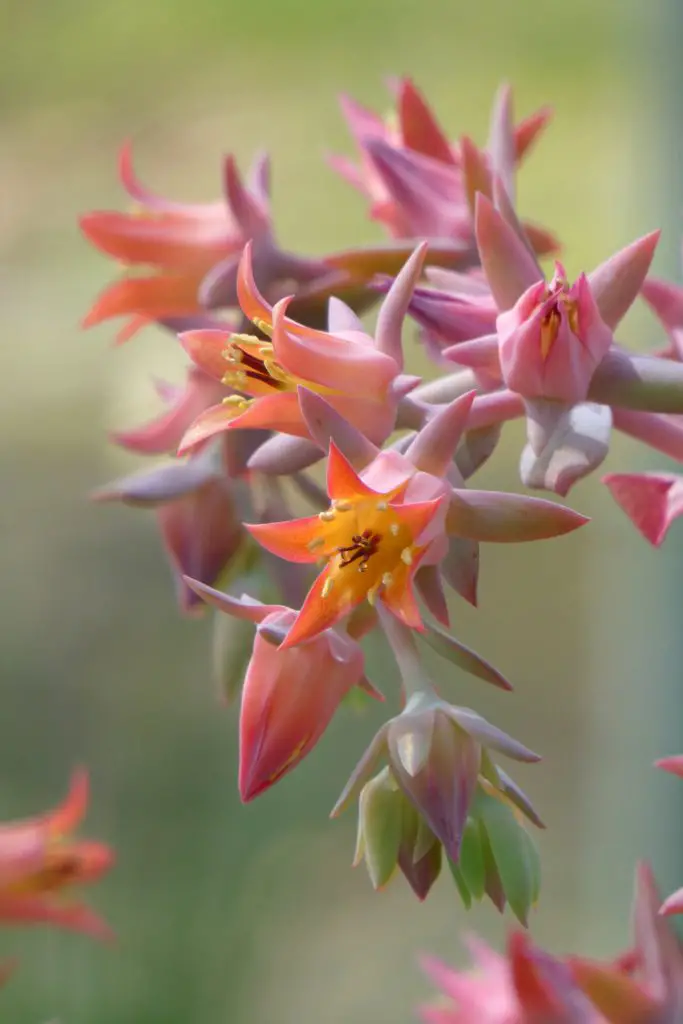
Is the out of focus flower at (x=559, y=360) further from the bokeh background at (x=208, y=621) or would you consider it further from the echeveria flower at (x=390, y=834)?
the bokeh background at (x=208, y=621)

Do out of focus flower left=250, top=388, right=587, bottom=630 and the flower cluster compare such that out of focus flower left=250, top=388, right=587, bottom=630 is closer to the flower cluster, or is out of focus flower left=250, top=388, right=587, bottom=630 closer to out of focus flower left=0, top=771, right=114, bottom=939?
the flower cluster

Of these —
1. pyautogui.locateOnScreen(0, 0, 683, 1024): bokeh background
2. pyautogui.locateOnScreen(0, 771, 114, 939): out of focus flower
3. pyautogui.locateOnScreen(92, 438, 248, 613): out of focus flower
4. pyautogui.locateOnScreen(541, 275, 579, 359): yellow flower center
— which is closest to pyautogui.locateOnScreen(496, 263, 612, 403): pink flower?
pyautogui.locateOnScreen(541, 275, 579, 359): yellow flower center

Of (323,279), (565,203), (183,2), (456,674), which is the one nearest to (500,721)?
(456,674)

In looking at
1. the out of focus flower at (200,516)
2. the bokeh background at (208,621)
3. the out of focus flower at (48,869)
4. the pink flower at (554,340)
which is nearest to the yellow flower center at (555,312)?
the pink flower at (554,340)

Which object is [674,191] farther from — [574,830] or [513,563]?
[574,830]

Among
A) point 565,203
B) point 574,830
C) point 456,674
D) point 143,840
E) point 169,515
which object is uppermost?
point 169,515

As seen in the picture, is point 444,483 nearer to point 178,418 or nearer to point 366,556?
point 366,556

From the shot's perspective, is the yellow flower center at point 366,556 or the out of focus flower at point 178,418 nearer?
the yellow flower center at point 366,556

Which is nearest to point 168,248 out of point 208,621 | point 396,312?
point 396,312
